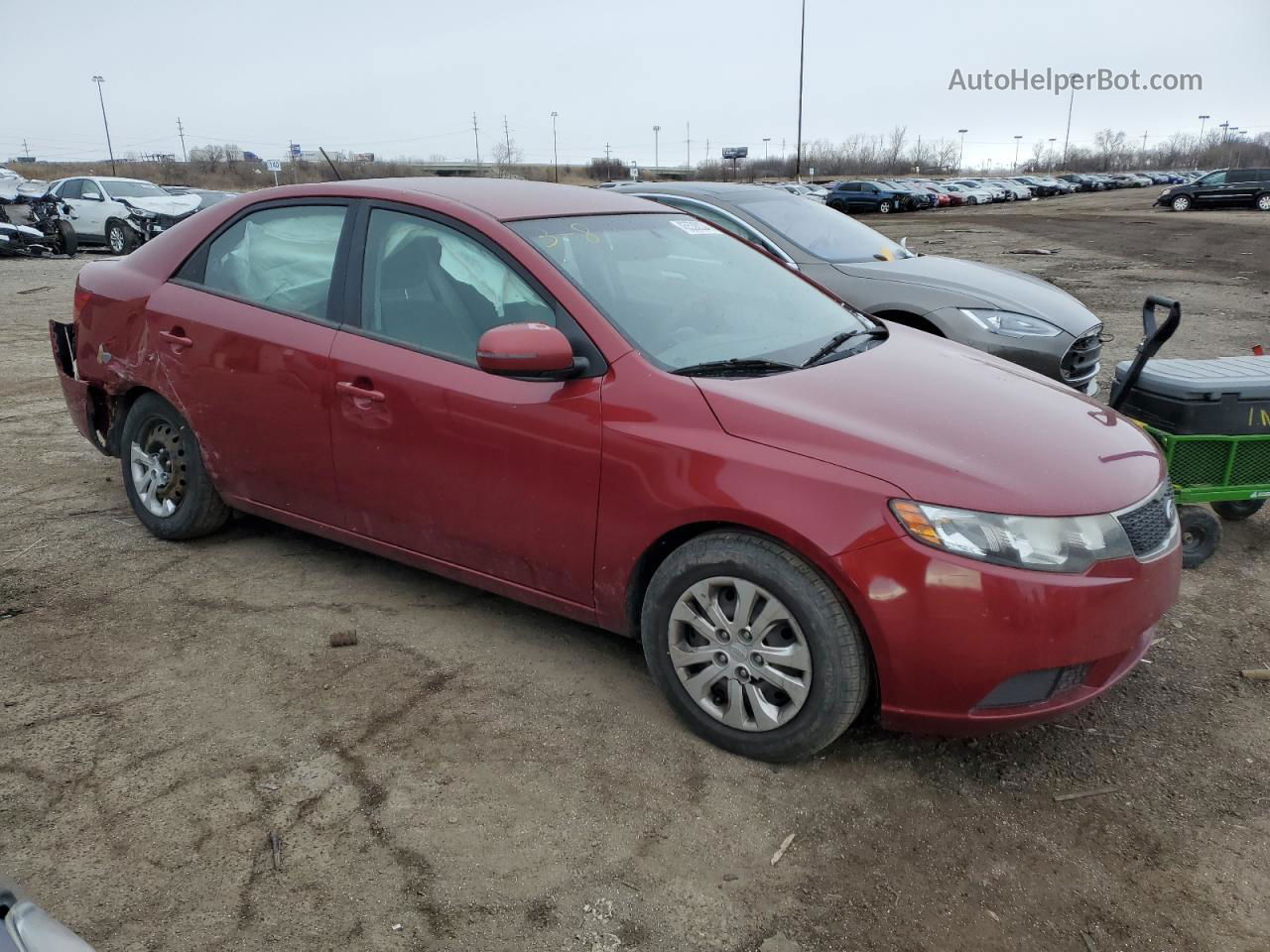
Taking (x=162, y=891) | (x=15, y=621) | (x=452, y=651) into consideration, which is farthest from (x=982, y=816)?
(x=15, y=621)

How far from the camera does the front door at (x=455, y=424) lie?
317 centimetres

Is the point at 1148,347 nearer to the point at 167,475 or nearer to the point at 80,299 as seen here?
the point at 167,475

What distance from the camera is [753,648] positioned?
2854 millimetres

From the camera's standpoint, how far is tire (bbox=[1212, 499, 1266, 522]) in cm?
487

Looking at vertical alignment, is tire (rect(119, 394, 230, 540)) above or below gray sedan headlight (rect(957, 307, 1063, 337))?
below

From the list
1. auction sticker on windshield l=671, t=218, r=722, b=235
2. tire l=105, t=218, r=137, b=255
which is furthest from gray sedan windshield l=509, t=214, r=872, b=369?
tire l=105, t=218, r=137, b=255

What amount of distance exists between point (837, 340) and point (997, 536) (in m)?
1.25

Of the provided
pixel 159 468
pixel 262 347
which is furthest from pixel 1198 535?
pixel 159 468

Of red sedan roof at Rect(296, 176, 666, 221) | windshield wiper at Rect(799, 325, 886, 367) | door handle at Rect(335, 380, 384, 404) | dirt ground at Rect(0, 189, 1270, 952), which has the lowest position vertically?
dirt ground at Rect(0, 189, 1270, 952)

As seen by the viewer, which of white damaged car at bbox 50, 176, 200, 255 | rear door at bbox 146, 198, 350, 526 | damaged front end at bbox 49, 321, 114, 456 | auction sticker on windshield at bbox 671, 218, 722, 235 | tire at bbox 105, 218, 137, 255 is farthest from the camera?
tire at bbox 105, 218, 137, 255

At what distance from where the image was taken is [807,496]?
8.88ft

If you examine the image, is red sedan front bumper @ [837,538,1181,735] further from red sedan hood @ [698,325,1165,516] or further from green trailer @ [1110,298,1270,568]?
green trailer @ [1110,298,1270,568]

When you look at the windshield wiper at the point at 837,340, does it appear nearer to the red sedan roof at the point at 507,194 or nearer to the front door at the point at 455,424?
the front door at the point at 455,424

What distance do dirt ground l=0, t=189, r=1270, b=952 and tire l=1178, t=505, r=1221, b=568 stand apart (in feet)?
0.92
